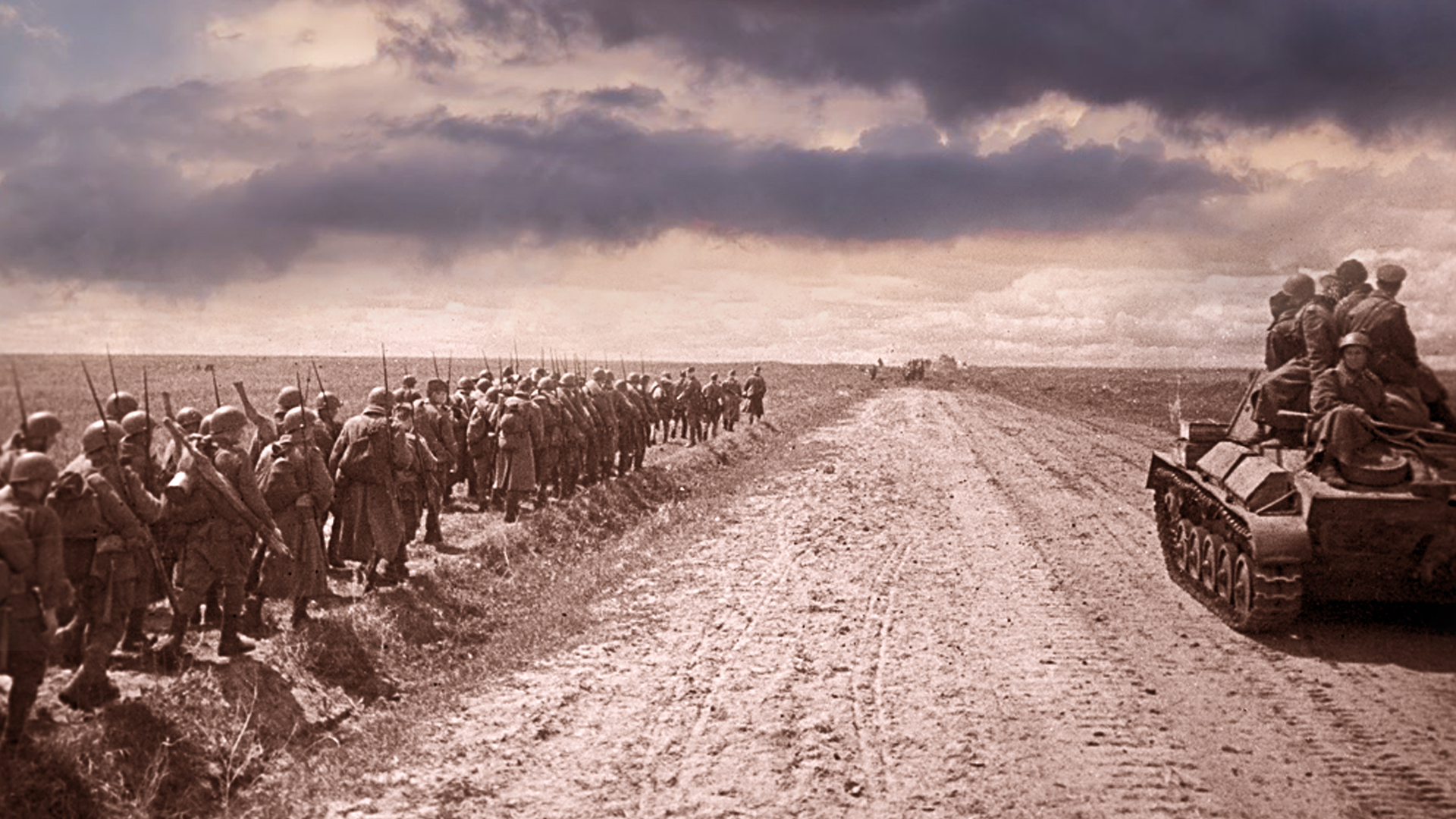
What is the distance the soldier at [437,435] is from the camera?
13.6 meters

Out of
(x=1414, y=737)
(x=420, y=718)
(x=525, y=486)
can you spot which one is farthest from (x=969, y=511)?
(x=420, y=718)

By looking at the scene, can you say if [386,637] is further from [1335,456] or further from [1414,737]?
[1335,456]

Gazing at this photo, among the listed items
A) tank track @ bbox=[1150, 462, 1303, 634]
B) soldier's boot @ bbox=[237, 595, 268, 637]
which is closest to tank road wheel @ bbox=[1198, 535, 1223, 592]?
tank track @ bbox=[1150, 462, 1303, 634]

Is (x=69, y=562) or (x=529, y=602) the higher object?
(x=69, y=562)

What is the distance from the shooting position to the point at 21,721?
5.80 m

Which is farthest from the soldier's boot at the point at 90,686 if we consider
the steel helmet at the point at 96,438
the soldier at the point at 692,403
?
the soldier at the point at 692,403

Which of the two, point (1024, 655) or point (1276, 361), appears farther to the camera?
point (1276, 361)

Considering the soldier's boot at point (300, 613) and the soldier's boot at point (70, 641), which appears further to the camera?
the soldier's boot at point (300, 613)

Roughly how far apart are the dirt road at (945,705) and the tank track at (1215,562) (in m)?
0.24

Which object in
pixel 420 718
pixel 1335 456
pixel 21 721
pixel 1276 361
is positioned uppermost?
pixel 1276 361

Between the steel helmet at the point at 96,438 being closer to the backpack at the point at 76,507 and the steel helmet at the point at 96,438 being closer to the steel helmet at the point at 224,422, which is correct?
the backpack at the point at 76,507

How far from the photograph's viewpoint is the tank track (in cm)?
889

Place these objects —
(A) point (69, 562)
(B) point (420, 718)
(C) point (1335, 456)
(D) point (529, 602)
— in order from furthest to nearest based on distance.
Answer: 1. (D) point (529, 602)
2. (C) point (1335, 456)
3. (B) point (420, 718)
4. (A) point (69, 562)

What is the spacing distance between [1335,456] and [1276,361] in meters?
2.67
